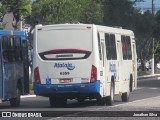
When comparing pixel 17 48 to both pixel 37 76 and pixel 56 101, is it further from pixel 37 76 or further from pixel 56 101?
pixel 56 101

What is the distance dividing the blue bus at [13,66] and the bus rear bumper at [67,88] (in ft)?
3.96

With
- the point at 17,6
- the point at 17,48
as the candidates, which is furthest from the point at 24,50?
the point at 17,6

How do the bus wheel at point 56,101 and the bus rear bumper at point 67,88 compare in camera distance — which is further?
the bus wheel at point 56,101

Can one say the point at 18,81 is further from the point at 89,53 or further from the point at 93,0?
the point at 93,0

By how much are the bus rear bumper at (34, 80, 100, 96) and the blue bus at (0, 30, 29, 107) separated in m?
1.21

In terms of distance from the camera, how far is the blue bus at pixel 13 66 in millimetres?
28516

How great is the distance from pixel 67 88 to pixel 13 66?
8.35ft

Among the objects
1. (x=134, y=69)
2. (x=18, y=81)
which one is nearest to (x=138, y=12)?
(x=134, y=69)

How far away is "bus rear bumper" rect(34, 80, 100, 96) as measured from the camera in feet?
92.9

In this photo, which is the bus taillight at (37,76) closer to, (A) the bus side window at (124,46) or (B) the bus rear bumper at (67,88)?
(B) the bus rear bumper at (67,88)

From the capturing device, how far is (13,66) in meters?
29.7

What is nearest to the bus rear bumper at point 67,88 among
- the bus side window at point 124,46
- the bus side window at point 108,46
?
the bus side window at point 108,46

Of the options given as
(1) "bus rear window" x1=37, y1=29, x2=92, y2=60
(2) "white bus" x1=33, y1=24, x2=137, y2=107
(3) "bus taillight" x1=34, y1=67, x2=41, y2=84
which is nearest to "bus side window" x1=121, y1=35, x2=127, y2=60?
(2) "white bus" x1=33, y1=24, x2=137, y2=107

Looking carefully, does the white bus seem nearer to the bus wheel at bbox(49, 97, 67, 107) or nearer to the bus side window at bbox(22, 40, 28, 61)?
the bus wheel at bbox(49, 97, 67, 107)
